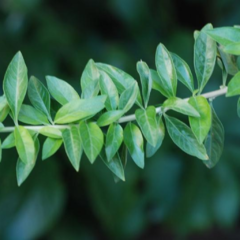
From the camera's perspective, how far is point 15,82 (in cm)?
32

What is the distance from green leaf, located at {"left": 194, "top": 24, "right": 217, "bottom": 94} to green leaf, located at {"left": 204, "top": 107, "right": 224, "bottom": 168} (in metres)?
0.03

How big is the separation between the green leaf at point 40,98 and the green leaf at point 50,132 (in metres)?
0.01

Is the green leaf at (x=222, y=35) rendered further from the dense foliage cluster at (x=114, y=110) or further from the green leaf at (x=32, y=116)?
the green leaf at (x=32, y=116)

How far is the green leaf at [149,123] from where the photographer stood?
0.29 meters

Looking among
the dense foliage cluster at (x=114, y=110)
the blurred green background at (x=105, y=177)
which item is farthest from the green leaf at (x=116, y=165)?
the blurred green background at (x=105, y=177)

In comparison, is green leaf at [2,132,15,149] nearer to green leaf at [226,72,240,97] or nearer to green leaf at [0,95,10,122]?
green leaf at [0,95,10,122]

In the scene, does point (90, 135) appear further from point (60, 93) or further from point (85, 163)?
point (85, 163)

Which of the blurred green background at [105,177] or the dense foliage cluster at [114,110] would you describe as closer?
the dense foliage cluster at [114,110]

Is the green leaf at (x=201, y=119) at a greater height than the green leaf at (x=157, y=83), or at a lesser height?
lesser

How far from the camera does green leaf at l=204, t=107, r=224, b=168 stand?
Answer: 1.11 feet

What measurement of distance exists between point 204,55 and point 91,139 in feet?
0.32

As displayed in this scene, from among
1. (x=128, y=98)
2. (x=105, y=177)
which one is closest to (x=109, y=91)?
(x=128, y=98)

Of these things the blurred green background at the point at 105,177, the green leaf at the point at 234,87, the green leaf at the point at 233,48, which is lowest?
the blurred green background at the point at 105,177

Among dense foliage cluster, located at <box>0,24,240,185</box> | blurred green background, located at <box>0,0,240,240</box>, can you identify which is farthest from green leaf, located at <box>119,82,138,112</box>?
blurred green background, located at <box>0,0,240,240</box>
